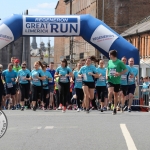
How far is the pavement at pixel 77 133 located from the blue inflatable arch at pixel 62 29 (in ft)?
29.4

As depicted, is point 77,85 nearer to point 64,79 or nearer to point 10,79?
point 64,79

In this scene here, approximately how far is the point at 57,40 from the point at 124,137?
11043 centimetres

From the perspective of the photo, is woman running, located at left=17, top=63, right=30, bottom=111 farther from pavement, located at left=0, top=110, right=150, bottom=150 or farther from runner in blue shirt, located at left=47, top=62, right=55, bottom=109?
pavement, located at left=0, top=110, right=150, bottom=150

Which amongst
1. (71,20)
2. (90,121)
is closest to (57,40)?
(71,20)

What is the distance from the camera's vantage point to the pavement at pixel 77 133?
10.8 meters

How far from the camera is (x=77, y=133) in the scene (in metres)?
12.6

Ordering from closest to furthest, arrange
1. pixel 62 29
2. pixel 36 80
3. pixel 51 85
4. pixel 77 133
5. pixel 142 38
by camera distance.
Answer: pixel 77 133 < pixel 36 80 < pixel 51 85 < pixel 62 29 < pixel 142 38

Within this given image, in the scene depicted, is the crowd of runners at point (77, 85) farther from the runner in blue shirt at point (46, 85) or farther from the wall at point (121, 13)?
the wall at point (121, 13)

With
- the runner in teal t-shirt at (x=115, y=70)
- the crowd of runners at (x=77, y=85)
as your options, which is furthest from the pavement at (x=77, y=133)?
the crowd of runners at (x=77, y=85)

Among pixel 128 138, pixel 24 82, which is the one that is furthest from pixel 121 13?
pixel 128 138

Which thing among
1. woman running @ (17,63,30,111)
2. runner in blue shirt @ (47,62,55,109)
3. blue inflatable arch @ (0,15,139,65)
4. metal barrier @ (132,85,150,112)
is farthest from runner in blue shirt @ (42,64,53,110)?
metal barrier @ (132,85,150,112)

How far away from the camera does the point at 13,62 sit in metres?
24.7

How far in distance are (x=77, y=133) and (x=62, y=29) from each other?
13.3 meters

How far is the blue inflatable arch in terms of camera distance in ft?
81.9
